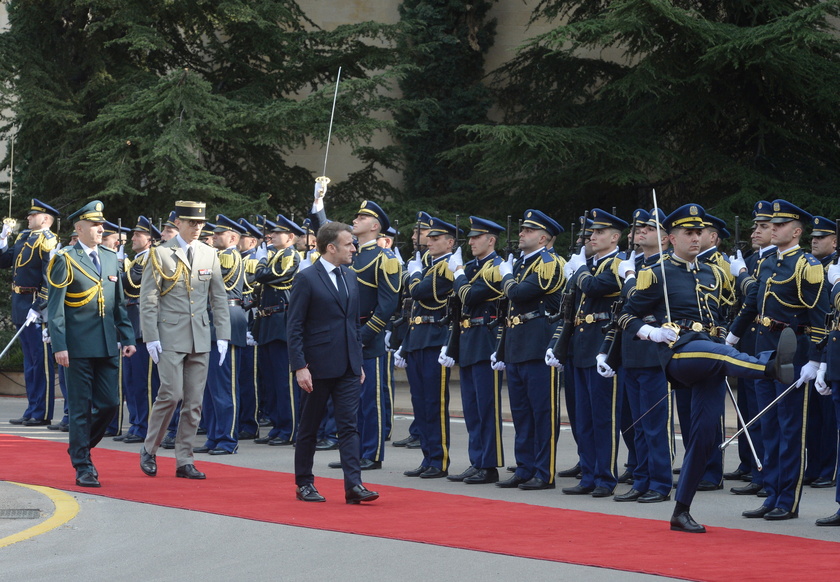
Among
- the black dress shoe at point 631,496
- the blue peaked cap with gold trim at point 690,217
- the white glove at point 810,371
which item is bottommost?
the black dress shoe at point 631,496

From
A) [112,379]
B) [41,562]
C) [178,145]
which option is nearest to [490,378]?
[112,379]

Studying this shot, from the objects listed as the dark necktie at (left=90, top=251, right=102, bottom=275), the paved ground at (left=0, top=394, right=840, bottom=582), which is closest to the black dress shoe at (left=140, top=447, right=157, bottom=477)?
the paved ground at (left=0, top=394, right=840, bottom=582)

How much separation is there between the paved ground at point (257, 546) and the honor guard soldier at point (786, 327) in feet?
0.82

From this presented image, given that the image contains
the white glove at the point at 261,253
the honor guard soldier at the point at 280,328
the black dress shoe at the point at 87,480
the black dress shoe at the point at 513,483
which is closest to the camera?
the black dress shoe at the point at 87,480

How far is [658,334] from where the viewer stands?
25.4ft

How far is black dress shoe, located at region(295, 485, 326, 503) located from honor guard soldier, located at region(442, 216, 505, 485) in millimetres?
1604

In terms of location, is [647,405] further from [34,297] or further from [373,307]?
[34,297]

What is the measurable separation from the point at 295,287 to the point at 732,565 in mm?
3609

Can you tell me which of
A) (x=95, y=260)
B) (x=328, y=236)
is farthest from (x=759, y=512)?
(x=95, y=260)

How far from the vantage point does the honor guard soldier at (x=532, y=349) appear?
Result: 950 centimetres

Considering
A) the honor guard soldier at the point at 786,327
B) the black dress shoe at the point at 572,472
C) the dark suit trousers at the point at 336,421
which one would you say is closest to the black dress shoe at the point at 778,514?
the honor guard soldier at the point at 786,327

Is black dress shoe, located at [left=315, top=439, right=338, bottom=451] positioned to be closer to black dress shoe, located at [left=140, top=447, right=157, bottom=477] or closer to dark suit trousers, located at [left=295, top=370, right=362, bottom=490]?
black dress shoe, located at [left=140, top=447, right=157, bottom=477]

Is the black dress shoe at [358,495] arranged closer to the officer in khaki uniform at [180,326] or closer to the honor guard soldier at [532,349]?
the honor guard soldier at [532,349]

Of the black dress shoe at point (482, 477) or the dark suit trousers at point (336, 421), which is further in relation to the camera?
the black dress shoe at point (482, 477)
